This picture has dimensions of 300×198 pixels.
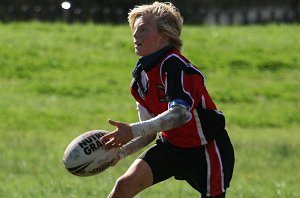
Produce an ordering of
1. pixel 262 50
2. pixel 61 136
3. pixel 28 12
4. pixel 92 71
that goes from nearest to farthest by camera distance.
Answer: pixel 61 136 → pixel 92 71 → pixel 262 50 → pixel 28 12

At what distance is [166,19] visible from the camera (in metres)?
7.25

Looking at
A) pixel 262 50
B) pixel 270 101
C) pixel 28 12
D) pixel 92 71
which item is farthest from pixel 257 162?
pixel 28 12

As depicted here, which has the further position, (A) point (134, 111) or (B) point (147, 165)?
(A) point (134, 111)

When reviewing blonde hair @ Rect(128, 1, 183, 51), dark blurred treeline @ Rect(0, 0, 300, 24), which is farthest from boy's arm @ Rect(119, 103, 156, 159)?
A: dark blurred treeline @ Rect(0, 0, 300, 24)

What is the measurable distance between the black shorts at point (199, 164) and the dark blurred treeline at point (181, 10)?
20.2 m

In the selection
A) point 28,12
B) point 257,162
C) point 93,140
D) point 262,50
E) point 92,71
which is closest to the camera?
point 93,140

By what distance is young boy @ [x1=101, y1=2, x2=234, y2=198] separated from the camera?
280 inches

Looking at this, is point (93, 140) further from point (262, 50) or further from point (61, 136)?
point (262, 50)

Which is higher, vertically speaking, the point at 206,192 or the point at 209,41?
the point at 206,192

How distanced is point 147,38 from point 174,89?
49 cm

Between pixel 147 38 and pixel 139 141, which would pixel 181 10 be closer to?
pixel 139 141

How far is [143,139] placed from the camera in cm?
757

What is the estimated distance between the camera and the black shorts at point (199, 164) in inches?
287

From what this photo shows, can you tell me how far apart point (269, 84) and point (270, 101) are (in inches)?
48.1
